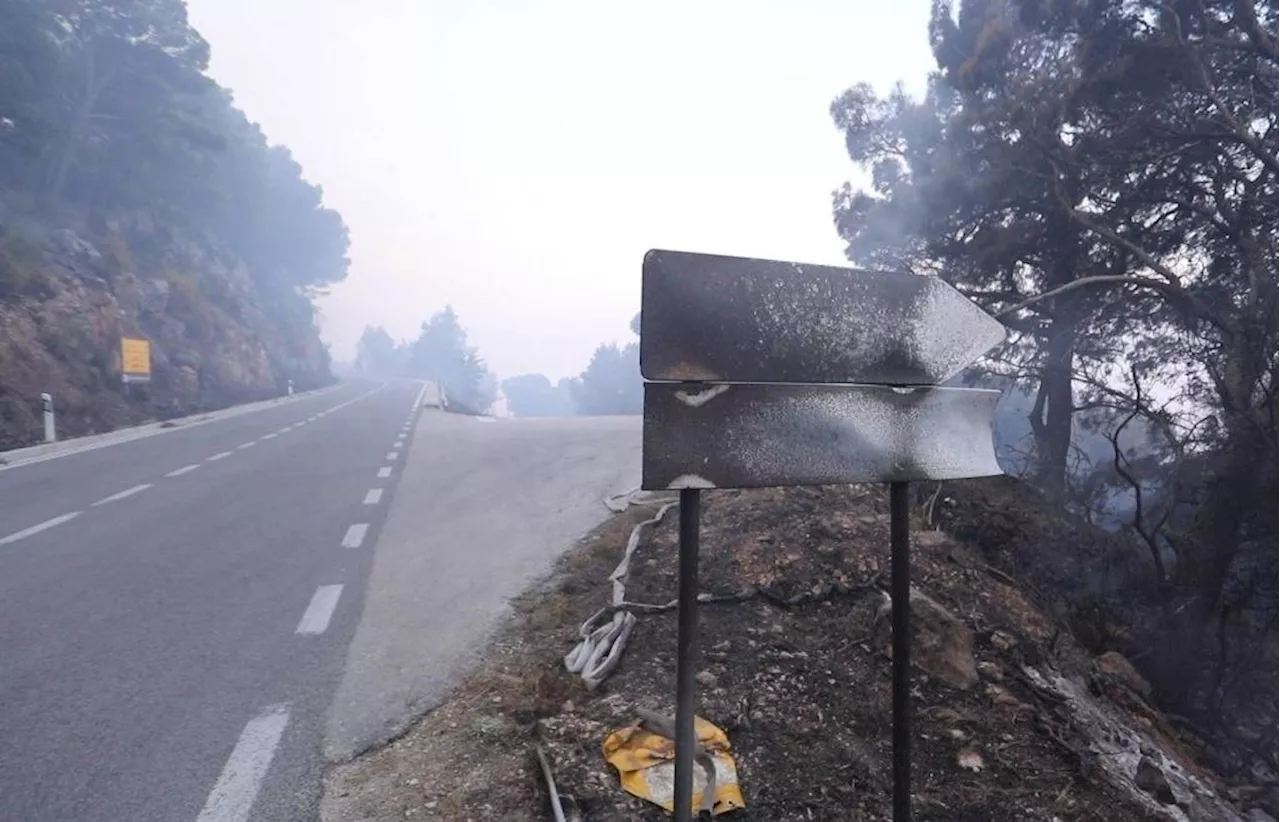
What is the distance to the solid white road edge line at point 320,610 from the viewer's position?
5004 mm

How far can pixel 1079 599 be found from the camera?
341 inches

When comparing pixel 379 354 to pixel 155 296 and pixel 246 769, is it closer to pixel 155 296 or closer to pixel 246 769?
pixel 155 296

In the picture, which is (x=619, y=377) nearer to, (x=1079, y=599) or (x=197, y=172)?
(x=197, y=172)

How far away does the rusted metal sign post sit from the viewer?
2.20 m

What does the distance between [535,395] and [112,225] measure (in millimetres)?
156477

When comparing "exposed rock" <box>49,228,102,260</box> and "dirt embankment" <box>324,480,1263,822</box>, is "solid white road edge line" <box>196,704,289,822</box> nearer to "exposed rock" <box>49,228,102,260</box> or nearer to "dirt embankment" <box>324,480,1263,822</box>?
"dirt embankment" <box>324,480,1263,822</box>

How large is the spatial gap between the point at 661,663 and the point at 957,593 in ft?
8.10

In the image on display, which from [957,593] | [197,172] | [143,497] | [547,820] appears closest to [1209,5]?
[957,593]

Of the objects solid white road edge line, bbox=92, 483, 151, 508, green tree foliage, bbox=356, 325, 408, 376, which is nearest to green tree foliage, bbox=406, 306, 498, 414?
green tree foliage, bbox=356, 325, 408, 376

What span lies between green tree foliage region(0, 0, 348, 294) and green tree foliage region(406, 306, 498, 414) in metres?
69.9

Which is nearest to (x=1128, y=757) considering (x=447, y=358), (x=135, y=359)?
(x=135, y=359)

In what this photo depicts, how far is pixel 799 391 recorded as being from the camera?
2375 mm

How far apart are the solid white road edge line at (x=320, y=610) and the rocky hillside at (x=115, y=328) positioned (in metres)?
11.3

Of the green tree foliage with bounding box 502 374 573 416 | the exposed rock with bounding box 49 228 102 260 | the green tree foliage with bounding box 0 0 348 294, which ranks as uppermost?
the green tree foliage with bounding box 0 0 348 294
